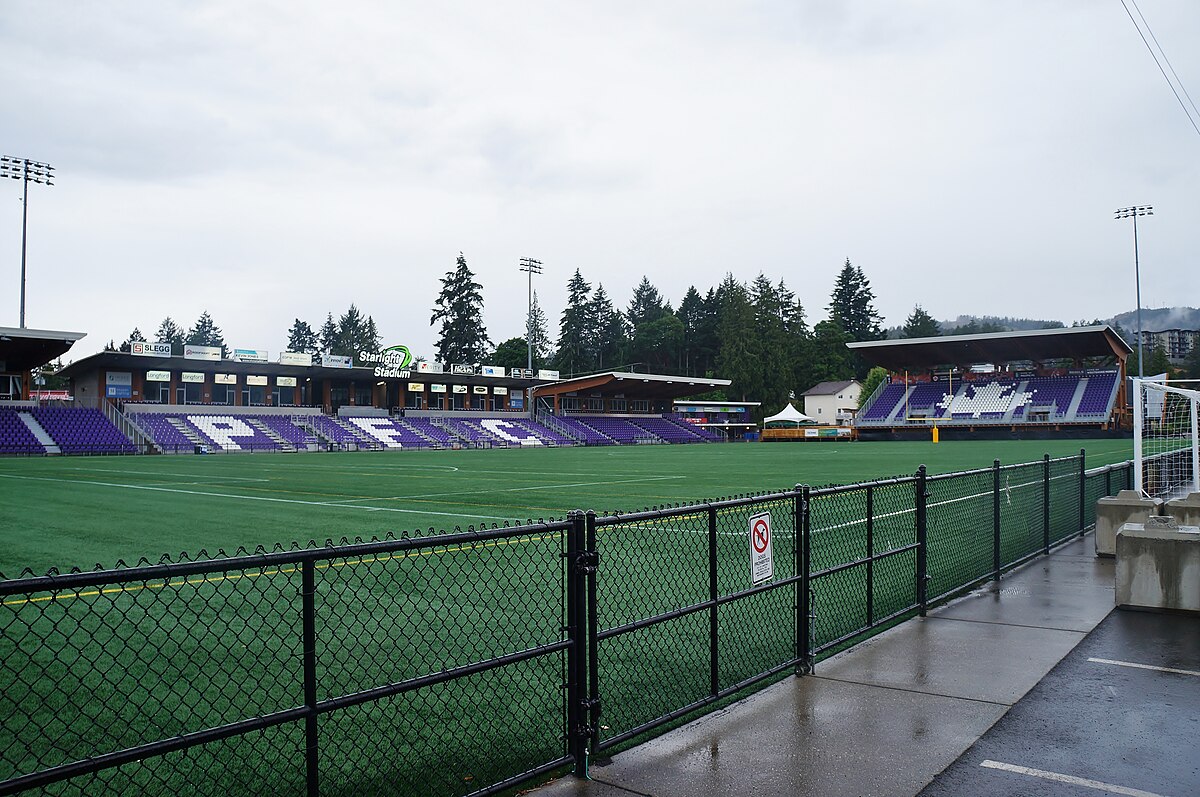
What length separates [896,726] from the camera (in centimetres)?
523

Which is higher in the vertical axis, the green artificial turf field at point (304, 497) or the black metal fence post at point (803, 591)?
the black metal fence post at point (803, 591)

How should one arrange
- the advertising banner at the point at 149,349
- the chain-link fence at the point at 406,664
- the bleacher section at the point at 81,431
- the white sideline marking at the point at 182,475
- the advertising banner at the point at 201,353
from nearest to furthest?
the chain-link fence at the point at 406,664
the white sideline marking at the point at 182,475
the bleacher section at the point at 81,431
the advertising banner at the point at 149,349
the advertising banner at the point at 201,353

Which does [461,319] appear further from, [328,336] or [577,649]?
[577,649]

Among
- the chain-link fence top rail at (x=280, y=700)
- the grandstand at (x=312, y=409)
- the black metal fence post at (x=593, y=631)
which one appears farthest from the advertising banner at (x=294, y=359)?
the black metal fence post at (x=593, y=631)

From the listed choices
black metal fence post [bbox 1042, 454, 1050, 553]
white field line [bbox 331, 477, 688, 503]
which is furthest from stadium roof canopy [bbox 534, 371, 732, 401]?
black metal fence post [bbox 1042, 454, 1050, 553]

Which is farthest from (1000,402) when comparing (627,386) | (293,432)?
(293,432)

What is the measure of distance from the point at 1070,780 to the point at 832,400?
11147 centimetres

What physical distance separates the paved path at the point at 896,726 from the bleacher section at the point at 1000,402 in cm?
6502

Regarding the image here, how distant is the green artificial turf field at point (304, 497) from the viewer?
13672mm

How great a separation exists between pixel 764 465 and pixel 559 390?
4508 cm

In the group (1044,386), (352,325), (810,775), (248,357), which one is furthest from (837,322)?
(810,775)

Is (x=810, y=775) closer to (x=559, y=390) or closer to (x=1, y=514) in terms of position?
(x=1, y=514)

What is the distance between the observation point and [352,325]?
147 m

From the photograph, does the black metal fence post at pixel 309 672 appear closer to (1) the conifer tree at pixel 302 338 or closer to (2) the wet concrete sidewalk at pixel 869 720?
(2) the wet concrete sidewalk at pixel 869 720
